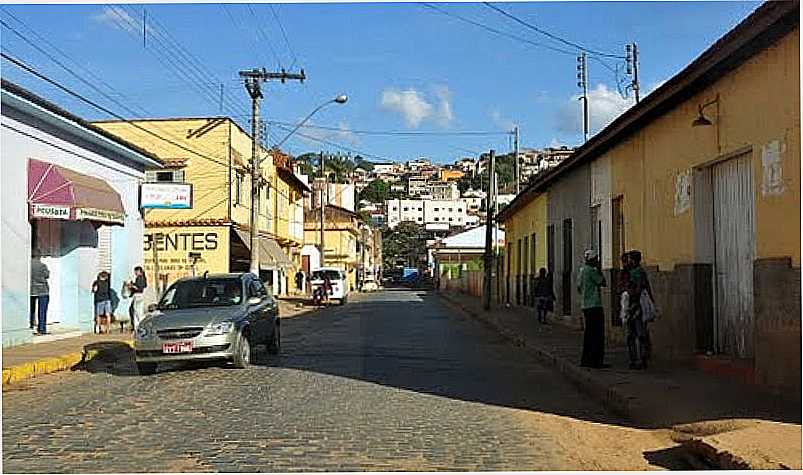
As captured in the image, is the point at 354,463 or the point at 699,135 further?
the point at 699,135

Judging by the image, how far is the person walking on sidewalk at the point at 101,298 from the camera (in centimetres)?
→ 2294

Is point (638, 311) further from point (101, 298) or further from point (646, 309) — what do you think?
point (101, 298)

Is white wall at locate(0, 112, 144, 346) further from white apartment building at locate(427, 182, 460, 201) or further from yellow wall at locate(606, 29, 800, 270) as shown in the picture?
white apartment building at locate(427, 182, 460, 201)

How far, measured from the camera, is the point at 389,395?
1200 cm

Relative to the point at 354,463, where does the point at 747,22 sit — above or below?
above

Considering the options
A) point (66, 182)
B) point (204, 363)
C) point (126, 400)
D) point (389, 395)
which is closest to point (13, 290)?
point (66, 182)

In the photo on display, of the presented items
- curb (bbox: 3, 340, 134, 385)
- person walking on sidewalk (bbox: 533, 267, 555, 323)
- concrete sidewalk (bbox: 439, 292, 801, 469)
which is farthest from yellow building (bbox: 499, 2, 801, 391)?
curb (bbox: 3, 340, 134, 385)

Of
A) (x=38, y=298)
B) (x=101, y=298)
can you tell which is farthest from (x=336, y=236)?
(x=38, y=298)

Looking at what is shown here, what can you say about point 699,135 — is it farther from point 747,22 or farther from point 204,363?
point 204,363

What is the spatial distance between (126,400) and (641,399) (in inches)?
233

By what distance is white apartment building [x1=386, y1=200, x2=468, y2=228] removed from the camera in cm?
16100

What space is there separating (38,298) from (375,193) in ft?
547

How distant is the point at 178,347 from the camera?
1464cm

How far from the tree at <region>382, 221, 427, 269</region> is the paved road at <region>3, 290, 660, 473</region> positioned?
364 ft
